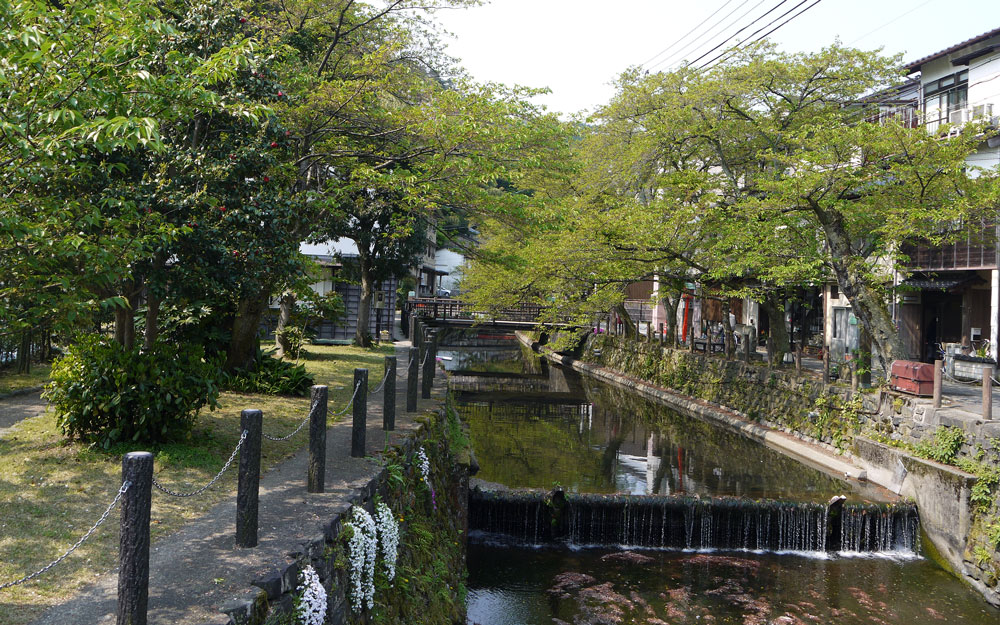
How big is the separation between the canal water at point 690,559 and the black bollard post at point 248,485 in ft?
19.1

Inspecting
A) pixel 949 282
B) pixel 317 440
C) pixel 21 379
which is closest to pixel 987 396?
pixel 317 440

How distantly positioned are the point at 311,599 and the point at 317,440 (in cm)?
211

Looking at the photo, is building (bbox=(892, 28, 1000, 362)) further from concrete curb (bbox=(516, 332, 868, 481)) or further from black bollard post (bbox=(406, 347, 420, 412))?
black bollard post (bbox=(406, 347, 420, 412))

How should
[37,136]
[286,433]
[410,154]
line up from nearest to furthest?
[37,136]
[286,433]
[410,154]

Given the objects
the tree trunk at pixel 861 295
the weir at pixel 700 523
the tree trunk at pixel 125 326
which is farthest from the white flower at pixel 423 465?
the tree trunk at pixel 861 295

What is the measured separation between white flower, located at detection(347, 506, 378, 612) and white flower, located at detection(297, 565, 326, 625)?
879mm

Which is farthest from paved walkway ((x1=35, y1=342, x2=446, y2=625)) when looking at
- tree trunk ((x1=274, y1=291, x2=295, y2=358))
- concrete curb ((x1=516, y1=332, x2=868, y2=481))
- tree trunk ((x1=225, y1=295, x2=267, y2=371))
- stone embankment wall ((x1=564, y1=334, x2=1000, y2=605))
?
concrete curb ((x1=516, y1=332, x2=868, y2=481))

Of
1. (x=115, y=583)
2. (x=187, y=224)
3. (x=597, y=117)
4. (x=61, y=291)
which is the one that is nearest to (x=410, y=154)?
(x=187, y=224)

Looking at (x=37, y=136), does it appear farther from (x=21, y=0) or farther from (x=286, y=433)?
(x=286, y=433)

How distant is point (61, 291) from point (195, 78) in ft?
8.27

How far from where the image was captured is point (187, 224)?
8.35m

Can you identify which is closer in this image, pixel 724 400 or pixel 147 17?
pixel 147 17

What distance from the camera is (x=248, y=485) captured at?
5.40 metres

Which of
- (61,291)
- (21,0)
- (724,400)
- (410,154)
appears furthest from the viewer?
(724,400)
